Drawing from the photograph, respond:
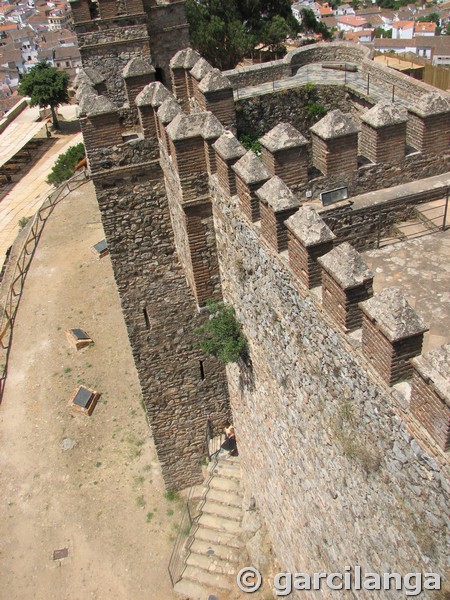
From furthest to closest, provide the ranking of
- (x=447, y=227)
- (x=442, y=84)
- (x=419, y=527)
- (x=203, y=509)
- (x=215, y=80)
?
1. (x=442, y=84)
2. (x=203, y=509)
3. (x=215, y=80)
4. (x=447, y=227)
5. (x=419, y=527)

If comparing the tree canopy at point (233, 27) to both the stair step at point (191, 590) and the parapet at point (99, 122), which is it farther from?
the stair step at point (191, 590)

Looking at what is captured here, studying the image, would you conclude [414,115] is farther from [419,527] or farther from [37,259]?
[37,259]

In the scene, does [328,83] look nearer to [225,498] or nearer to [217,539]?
Answer: [225,498]

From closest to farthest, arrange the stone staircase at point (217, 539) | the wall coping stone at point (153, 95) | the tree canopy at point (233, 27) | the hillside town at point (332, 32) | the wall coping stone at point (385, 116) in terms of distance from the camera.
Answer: the wall coping stone at point (385, 116)
the wall coping stone at point (153, 95)
the stone staircase at point (217, 539)
the tree canopy at point (233, 27)
the hillside town at point (332, 32)

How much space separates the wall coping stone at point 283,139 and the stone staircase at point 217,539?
766 cm

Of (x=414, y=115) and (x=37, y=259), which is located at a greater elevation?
(x=414, y=115)


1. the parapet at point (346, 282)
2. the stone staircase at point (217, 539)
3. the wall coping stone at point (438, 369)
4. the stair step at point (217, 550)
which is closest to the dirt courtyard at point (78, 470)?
the stone staircase at point (217, 539)

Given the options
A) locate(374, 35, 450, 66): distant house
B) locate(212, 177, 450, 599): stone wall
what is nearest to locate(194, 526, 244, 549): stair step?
locate(212, 177, 450, 599): stone wall

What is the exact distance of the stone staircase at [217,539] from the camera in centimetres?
1130

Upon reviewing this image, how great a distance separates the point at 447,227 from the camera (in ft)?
24.5

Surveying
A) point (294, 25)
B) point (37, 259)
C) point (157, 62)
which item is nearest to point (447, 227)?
point (157, 62)

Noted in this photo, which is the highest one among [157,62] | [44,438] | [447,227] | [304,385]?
[157,62]

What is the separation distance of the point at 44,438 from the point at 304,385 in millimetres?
10074

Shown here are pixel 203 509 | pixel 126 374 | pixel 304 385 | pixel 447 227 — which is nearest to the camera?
pixel 304 385
